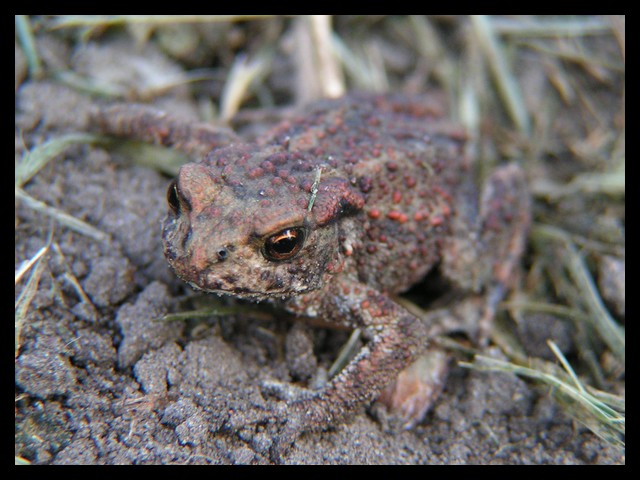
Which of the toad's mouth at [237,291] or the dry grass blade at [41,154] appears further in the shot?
the dry grass blade at [41,154]

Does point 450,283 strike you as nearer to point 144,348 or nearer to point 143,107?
point 144,348

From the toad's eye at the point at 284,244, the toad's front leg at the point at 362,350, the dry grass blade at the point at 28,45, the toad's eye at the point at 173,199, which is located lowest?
the toad's front leg at the point at 362,350

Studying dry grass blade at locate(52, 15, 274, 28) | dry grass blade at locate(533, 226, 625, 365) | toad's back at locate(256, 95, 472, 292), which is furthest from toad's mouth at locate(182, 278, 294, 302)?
dry grass blade at locate(52, 15, 274, 28)

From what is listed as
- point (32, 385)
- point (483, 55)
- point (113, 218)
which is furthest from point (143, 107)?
point (483, 55)

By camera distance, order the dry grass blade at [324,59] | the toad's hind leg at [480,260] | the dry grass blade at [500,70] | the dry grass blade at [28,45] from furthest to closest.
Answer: the dry grass blade at [500,70], the dry grass blade at [324,59], the dry grass blade at [28,45], the toad's hind leg at [480,260]

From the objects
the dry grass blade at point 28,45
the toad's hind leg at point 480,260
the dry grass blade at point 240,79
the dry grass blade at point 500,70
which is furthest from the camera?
the dry grass blade at point 500,70

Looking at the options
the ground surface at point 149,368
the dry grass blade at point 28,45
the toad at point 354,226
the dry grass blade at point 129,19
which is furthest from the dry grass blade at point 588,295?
the dry grass blade at point 28,45

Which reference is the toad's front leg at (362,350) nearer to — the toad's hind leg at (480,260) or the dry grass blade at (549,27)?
the toad's hind leg at (480,260)

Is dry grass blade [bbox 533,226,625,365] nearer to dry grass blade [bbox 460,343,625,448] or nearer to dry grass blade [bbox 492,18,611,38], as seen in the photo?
dry grass blade [bbox 460,343,625,448]
